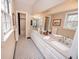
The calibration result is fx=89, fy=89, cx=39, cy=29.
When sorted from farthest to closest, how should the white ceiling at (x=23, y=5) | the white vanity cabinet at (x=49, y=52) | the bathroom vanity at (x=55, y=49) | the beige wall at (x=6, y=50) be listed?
the white ceiling at (x=23, y=5) < the white vanity cabinet at (x=49, y=52) < the bathroom vanity at (x=55, y=49) < the beige wall at (x=6, y=50)

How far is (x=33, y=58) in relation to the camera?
326 centimetres

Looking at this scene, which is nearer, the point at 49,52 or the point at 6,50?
the point at 6,50

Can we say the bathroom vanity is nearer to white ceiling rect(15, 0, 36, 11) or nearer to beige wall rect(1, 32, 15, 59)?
beige wall rect(1, 32, 15, 59)

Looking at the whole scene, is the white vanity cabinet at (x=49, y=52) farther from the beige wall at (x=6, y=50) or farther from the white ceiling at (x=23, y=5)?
the white ceiling at (x=23, y=5)

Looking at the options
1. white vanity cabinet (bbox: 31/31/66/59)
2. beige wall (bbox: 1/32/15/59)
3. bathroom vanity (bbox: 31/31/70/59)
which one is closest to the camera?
beige wall (bbox: 1/32/15/59)

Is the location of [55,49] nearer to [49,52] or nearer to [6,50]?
[49,52]

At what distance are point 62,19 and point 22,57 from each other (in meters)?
2.00

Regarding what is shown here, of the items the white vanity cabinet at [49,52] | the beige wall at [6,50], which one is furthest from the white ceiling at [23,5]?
the beige wall at [6,50]

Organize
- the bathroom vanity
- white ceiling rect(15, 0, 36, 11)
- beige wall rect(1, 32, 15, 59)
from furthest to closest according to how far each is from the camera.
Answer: white ceiling rect(15, 0, 36, 11) < the bathroom vanity < beige wall rect(1, 32, 15, 59)

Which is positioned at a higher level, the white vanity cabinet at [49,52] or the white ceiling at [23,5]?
the white ceiling at [23,5]

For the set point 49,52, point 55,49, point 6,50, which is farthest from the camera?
point 49,52

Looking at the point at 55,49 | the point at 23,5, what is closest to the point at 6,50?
the point at 55,49

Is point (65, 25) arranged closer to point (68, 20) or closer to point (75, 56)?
point (68, 20)

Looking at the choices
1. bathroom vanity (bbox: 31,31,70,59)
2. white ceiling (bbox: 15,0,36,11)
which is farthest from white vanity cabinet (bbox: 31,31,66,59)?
white ceiling (bbox: 15,0,36,11)
